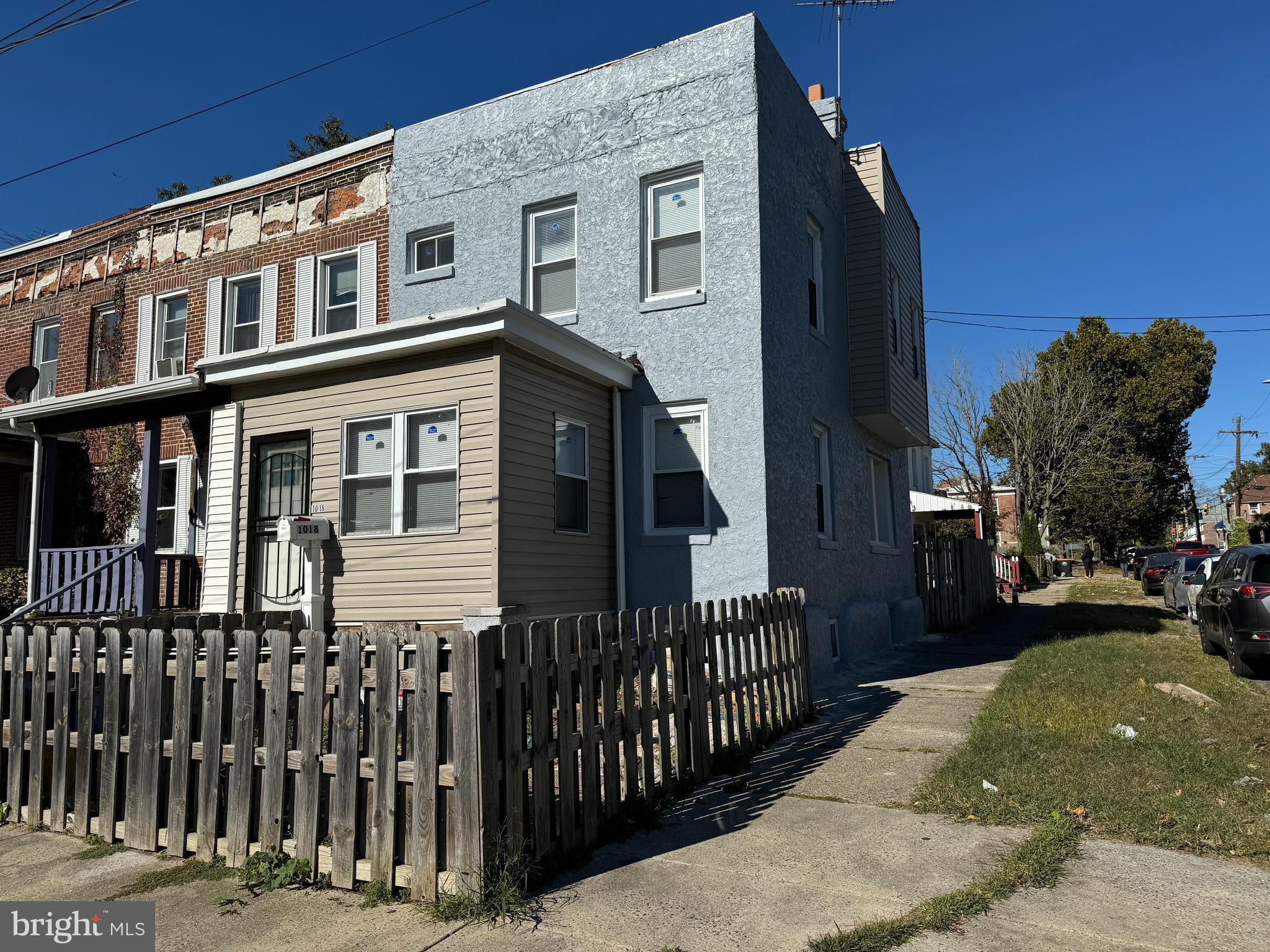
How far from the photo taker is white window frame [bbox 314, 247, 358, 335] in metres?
13.1

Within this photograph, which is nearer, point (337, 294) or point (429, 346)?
point (429, 346)

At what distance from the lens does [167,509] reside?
13992 millimetres

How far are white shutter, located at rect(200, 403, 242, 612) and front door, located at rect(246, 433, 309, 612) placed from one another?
19 cm

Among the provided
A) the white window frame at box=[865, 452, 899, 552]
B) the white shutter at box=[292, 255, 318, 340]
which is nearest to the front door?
the white shutter at box=[292, 255, 318, 340]

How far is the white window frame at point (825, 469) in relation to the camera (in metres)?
12.1

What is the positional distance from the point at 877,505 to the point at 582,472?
6816mm

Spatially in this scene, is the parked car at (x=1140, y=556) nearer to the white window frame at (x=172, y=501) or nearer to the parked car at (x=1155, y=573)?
the parked car at (x=1155, y=573)

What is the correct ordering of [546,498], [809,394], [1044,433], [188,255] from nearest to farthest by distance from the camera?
[546,498]
[809,394]
[188,255]
[1044,433]

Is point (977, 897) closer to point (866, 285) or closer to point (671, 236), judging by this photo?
point (671, 236)

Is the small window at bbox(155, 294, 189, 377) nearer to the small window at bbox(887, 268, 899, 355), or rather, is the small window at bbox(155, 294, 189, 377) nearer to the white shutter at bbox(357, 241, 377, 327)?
the white shutter at bbox(357, 241, 377, 327)

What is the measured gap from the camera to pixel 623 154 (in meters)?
11.2

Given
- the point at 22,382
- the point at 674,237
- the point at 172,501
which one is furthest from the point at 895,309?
the point at 22,382

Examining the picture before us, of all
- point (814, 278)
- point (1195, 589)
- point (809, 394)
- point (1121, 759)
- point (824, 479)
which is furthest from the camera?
point (1195, 589)

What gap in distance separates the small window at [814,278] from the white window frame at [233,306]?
27.3 feet
